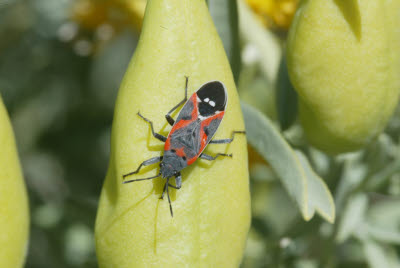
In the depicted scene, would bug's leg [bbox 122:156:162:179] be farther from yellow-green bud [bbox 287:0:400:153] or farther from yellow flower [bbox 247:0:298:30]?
yellow flower [bbox 247:0:298:30]

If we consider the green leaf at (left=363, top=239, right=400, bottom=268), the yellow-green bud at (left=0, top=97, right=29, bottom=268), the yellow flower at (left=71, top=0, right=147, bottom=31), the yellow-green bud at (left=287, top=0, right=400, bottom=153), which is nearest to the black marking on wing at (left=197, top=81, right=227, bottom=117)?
the yellow-green bud at (left=287, top=0, right=400, bottom=153)

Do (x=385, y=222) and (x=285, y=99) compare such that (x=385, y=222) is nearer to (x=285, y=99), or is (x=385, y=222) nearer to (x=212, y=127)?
(x=285, y=99)

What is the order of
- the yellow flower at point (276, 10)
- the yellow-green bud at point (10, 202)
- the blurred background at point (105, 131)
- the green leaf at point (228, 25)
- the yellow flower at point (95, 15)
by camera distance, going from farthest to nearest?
1. the yellow flower at point (95, 15)
2. the yellow flower at point (276, 10)
3. the blurred background at point (105, 131)
4. the green leaf at point (228, 25)
5. the yellow-green bud at point (10, 202)

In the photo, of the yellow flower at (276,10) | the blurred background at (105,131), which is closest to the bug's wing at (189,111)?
the blurred background at (105,131)

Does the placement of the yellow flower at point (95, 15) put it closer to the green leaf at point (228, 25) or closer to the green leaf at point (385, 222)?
the green leaf at point (228, 25)

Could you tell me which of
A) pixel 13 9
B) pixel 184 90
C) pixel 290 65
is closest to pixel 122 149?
pixel 184 90

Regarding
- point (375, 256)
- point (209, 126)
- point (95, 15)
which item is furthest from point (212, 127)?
point (95, 15)

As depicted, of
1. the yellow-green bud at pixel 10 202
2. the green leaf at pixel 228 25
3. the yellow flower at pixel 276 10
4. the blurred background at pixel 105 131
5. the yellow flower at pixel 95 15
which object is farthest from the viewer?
the yellow flower at pixel 95 15
